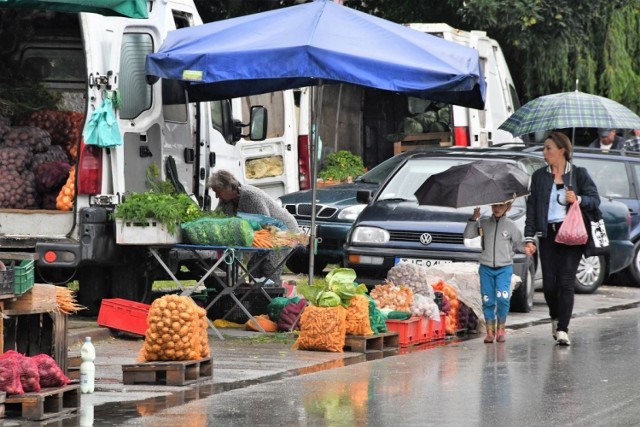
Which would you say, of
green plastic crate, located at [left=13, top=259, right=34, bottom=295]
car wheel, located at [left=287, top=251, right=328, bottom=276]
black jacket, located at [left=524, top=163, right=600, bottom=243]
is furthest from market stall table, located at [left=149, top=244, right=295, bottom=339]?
car wheel, located at [left=287, top=251, right=328, bottom=276]

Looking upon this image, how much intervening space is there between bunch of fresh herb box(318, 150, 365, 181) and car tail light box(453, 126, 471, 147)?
1610 mm

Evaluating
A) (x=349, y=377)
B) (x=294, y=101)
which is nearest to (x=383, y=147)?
(x=294, y=101)

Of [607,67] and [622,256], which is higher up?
[607,67]

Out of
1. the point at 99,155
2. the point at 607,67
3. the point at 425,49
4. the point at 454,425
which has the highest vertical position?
the point at 607,67

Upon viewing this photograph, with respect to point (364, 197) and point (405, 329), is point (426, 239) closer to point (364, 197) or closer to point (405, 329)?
point (364, 197)

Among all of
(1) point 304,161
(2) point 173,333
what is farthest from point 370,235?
(2) point 173,333

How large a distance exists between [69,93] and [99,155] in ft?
6.85

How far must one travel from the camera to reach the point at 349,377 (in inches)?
452

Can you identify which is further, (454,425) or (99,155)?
(99,155)

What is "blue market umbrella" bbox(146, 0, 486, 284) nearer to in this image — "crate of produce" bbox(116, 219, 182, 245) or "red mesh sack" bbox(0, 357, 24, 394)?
"crate of produce" bbox(116, 219, 182, 245)

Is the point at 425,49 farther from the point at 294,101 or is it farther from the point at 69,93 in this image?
the point at 294,101

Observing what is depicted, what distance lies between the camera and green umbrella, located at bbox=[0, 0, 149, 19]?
9.89 metres

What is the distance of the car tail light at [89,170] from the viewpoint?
44.6 ft

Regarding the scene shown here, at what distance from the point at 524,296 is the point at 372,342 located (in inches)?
Answer: 167
